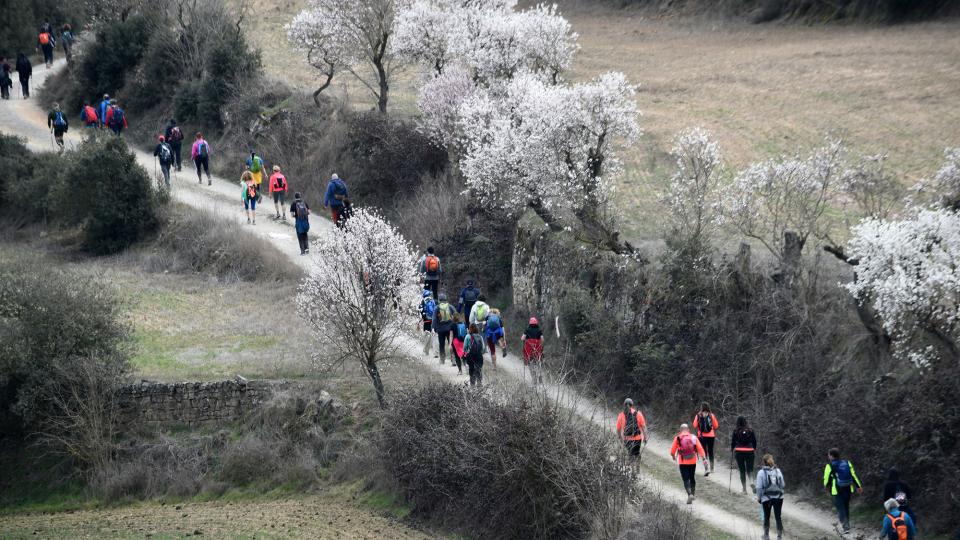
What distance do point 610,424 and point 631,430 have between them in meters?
3.73

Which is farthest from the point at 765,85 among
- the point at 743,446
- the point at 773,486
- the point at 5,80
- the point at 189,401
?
the point at 5,80

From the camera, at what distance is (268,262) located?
39.8 m

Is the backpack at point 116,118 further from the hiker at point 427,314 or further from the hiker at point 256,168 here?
the hiker at point 427,314

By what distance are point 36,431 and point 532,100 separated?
54.0ft

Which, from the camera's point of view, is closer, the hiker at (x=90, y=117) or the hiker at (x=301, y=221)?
the hiker at (x=301, y=221)

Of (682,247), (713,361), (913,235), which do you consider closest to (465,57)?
(682,247)

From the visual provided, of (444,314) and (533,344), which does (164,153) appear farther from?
(533,344)

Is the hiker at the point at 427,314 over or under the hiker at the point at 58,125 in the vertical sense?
under

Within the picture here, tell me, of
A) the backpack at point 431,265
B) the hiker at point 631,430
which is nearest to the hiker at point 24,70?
the backpack at point 431,265

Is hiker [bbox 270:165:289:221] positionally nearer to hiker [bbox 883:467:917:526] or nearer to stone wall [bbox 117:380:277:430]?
stone wall [bbox 117:380:277:430]

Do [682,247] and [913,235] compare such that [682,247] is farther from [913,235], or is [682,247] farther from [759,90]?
[759,90]

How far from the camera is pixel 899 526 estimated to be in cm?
2000

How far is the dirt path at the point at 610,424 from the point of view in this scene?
22.9 meters

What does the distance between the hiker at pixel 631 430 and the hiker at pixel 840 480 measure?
3647 millimetres
